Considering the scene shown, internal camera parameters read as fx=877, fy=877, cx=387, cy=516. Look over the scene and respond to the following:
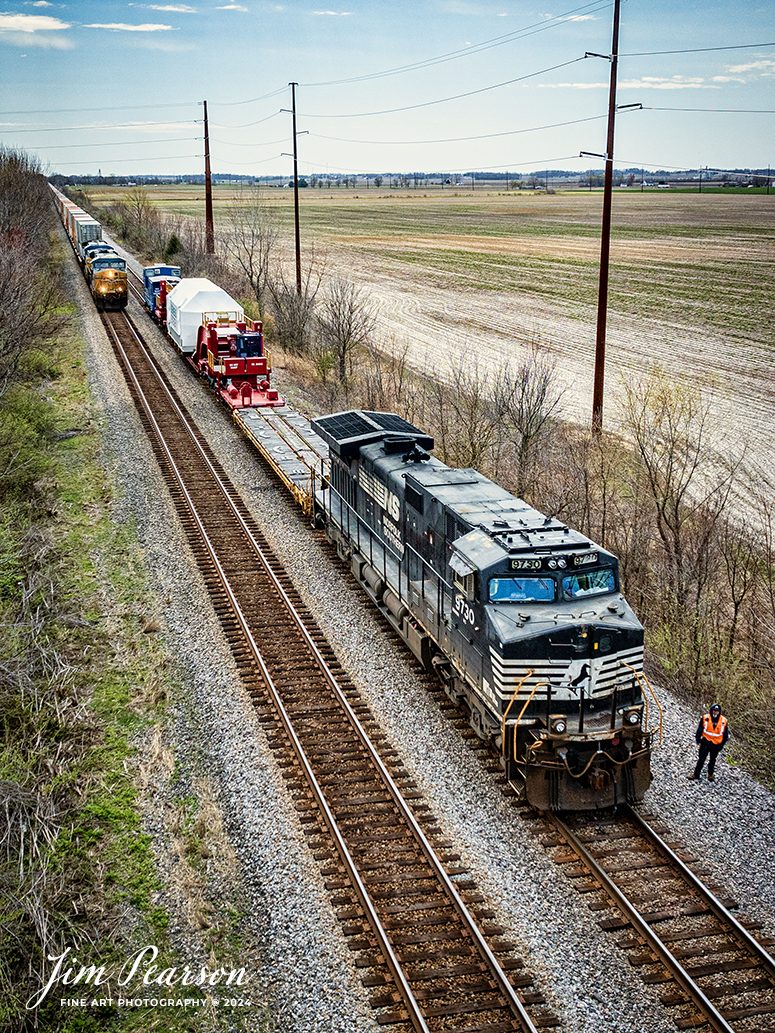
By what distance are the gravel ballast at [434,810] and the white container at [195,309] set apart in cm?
1927

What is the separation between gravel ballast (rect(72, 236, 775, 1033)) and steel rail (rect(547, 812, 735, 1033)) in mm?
347

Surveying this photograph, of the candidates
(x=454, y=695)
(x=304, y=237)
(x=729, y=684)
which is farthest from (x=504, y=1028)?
(x=304, y=237)

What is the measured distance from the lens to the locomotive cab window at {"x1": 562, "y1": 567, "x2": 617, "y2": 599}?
41.4 ft

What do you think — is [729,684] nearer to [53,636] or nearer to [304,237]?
[53,636]

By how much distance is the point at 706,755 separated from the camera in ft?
42.1

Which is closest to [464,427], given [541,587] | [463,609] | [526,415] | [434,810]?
[526,415]

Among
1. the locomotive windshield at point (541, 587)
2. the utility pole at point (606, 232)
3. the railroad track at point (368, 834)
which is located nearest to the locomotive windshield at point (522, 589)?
the locomotive windshield at point (541, 587)

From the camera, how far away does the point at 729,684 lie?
16.1m

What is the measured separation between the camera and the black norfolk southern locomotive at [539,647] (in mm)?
11766

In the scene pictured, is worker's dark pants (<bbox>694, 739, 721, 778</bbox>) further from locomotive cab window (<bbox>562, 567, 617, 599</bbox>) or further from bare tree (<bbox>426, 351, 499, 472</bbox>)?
bare tree (<bbox>426, 351, 499, 472</bbox>)

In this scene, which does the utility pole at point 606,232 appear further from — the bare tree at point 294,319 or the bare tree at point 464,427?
the bare tree at point 294,319

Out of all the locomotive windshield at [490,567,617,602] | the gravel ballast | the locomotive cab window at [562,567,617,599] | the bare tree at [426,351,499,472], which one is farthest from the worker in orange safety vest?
the bare tree at [426,351,499,472]

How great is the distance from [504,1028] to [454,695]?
19.4 feet

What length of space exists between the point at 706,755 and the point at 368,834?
5070 mm
